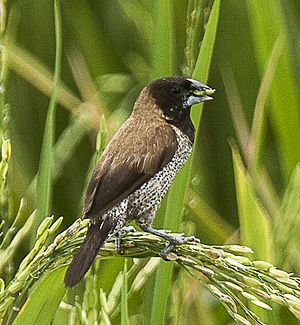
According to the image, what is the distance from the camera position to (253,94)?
290 cm

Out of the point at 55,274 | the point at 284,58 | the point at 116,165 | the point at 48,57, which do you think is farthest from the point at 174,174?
the point at 48,57

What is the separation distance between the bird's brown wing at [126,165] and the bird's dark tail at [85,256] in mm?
26

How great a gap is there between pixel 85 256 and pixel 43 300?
0.14 m

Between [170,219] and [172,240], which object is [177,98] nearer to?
[170,219]

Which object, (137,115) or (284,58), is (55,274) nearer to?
(137,115)

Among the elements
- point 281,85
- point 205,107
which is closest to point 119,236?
point 281,85

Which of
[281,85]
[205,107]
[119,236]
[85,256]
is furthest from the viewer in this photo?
[205,107]

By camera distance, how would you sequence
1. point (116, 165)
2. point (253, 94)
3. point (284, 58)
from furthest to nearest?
point (253, 94) → point (284, 58) → point (116, 165)

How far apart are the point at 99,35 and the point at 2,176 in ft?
5.46

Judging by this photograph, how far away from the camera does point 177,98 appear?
1.72 m

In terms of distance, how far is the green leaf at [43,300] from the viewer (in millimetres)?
1353

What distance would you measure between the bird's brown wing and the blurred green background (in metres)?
0.15

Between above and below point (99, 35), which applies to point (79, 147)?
below

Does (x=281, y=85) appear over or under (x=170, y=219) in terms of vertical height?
over
